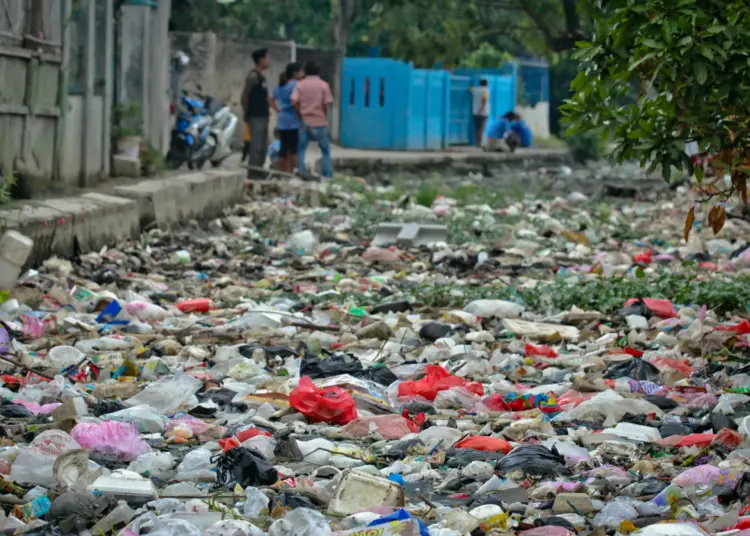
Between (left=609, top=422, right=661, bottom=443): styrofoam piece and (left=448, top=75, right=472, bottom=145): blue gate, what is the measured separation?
82.0ft

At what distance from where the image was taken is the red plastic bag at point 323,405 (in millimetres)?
5117

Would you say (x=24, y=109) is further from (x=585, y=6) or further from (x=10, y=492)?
(x=10, y=492)

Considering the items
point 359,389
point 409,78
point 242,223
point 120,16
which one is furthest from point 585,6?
point 409,78

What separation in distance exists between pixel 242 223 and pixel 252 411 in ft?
25.9

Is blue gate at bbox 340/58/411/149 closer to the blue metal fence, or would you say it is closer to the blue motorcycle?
the blue metal fence

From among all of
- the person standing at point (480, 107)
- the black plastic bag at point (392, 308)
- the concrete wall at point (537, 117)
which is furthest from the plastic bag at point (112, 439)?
the concrete wall at point (537, 117)

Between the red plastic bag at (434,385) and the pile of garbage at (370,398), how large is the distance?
1cm

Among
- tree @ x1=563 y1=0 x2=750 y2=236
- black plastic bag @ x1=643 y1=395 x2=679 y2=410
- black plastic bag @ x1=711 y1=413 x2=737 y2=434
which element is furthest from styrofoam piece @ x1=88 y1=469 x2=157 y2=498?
tree @ x1=563 y1=0 x2=750 y2=236

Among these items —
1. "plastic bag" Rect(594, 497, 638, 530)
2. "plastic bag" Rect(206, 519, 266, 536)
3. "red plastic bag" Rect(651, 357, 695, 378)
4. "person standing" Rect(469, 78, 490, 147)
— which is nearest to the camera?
"plastic bag" Rect(206, 519, 266, 536)

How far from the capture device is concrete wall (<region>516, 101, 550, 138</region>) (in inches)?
1451

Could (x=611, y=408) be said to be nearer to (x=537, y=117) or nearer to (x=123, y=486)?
(x=123, y=486)

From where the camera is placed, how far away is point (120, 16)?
45.3 feet

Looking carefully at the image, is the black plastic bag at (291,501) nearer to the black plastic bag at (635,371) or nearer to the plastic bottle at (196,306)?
the black plastic bag at (635,371)

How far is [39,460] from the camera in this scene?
4.22 meters
